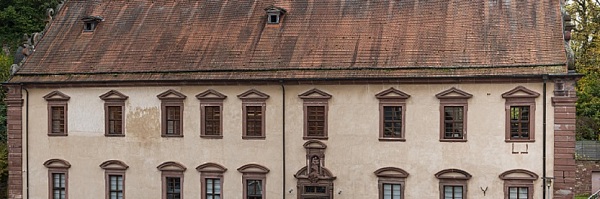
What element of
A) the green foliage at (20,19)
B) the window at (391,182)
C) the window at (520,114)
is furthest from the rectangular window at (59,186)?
the green foliage at (20,19)

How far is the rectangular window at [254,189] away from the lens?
3002 cm

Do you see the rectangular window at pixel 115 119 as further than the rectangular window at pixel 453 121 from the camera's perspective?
Yes

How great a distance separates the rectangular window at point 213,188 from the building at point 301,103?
0.32 feet

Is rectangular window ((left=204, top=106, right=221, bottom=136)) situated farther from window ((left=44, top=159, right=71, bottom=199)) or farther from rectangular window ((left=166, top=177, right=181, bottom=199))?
window ((left=44, top=159, right=71, bottom=199))

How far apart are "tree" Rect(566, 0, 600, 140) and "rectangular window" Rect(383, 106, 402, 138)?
24.5 m

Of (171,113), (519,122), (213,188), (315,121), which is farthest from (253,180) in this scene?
(519,122)

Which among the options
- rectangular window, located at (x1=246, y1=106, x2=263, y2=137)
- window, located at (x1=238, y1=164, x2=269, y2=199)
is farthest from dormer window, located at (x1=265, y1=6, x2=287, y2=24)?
window, located at (x1=238, y1=164, x2=269, y2=199)

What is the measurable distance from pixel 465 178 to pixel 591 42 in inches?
1118

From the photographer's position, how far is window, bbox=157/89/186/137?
31.0 metres

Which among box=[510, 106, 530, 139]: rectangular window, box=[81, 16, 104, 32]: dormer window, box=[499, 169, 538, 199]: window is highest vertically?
box=[81, 16, 104, 32]: dormer window

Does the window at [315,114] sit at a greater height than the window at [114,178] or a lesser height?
greater

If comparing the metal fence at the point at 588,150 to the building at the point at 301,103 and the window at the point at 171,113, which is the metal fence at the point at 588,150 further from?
the window at the point at 171,113

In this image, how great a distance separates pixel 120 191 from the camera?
105 feet

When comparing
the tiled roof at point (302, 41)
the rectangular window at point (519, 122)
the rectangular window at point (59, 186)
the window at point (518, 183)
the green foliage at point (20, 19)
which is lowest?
the rectangular window at point (59, 186)
